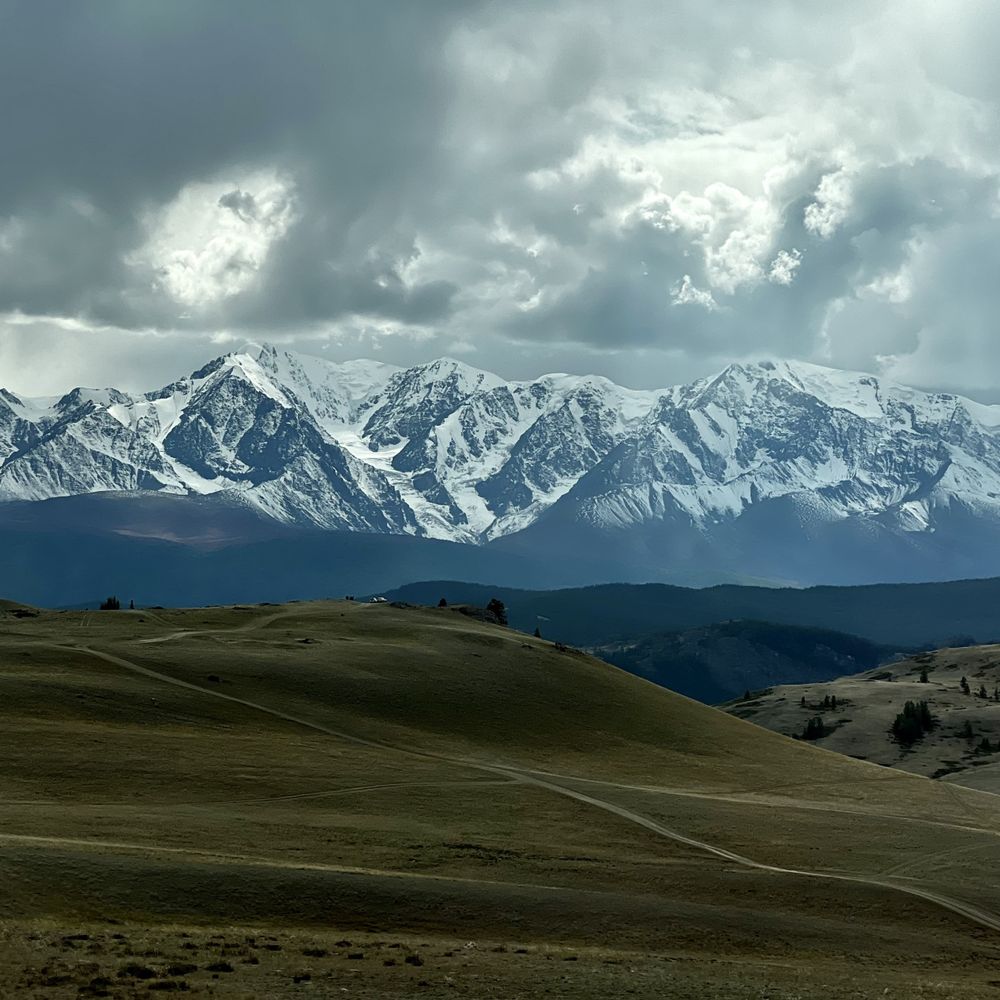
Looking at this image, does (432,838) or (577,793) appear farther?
(577,793)

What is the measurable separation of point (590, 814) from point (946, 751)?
371ft

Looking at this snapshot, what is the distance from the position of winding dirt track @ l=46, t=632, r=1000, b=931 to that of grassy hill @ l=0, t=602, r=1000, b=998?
38 cm

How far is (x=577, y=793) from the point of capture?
320ft

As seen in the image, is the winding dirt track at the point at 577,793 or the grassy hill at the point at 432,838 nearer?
the grassy hill at the point at 432,838

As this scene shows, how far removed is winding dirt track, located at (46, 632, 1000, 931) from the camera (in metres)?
73.0

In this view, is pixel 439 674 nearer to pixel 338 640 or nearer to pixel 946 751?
pixel 338 640

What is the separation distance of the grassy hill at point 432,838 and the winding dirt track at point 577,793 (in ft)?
1.24

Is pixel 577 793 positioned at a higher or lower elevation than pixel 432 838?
higher

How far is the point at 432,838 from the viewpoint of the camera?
76312 mm

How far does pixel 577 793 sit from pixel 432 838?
2342 centimetres

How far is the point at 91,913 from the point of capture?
177 feet

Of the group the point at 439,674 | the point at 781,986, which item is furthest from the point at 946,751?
the point at 781,986

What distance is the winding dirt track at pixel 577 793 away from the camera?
240 feet

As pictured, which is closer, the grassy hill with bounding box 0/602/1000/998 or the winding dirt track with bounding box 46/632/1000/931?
the grassy hill with bounding box 0/602/1000/998
